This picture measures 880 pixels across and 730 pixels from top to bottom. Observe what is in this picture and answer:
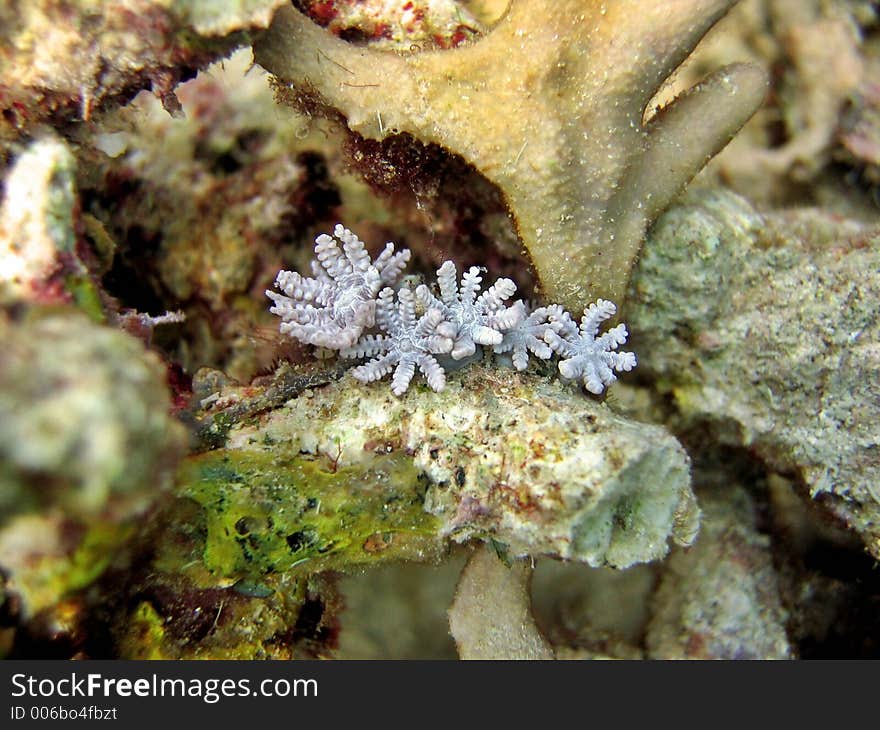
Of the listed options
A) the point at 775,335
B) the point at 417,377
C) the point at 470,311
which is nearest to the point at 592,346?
the point at 470,311

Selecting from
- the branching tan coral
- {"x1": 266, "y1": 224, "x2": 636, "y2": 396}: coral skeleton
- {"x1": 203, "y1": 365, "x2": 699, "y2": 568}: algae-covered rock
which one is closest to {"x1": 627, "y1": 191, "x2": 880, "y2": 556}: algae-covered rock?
the branching tan coral

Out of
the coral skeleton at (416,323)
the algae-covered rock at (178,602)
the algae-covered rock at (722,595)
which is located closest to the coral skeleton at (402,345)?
the coral skeleton at (416,323)

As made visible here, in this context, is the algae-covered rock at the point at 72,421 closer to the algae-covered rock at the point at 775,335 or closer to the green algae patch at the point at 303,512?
the green algae patch at the point at 303,512

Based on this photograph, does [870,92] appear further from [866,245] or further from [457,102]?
[457,102]

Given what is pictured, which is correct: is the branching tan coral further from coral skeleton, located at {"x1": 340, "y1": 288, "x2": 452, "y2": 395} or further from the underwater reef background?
coral skeleton, located at {"x1": 340, "y1": 288, "x2": 452, "y2": 395}

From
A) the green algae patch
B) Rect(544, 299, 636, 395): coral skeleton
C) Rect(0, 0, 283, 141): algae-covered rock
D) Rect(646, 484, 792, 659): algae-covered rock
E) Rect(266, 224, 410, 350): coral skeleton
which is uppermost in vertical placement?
Rect(0, 0, 283, 141): algae-covered rock
